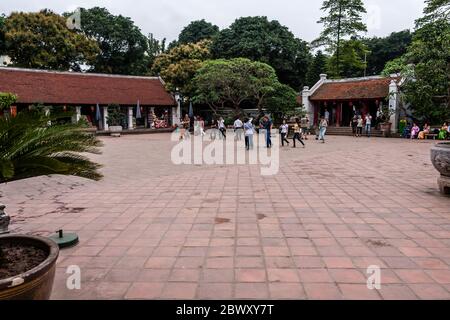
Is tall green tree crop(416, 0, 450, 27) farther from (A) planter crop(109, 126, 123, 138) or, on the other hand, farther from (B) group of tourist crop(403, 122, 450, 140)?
(A) planter crop(109, 126, 123, 138)

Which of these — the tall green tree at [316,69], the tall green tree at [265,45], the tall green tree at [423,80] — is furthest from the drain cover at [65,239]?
the tall green tree at [316,69]

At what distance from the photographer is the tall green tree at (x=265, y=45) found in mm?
32406

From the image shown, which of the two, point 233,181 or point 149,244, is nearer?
point 149,244

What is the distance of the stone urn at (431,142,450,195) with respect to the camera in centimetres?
651

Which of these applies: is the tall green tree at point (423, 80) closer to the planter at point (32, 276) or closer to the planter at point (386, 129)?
the planter at point (386, 129)

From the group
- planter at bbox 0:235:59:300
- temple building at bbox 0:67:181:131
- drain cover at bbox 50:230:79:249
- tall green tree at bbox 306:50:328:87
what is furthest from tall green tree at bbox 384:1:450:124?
temple building at bbox 0:67:181:131

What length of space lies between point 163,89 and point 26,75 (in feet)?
37.6

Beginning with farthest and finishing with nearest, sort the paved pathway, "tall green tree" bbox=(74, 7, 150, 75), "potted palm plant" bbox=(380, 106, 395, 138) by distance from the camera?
"tall green tree" bbox=(74, 7, 150, 75)
"potted palm plant" bbox=(380, 106, 395, 138)
the paved pathway

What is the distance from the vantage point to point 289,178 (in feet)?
29.5

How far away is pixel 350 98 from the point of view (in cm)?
2805

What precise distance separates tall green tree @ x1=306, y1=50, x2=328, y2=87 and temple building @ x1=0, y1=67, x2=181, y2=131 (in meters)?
14.1

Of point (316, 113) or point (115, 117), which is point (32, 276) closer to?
point (115, 117)

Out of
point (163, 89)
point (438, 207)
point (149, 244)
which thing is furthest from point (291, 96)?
point (149, 244)
